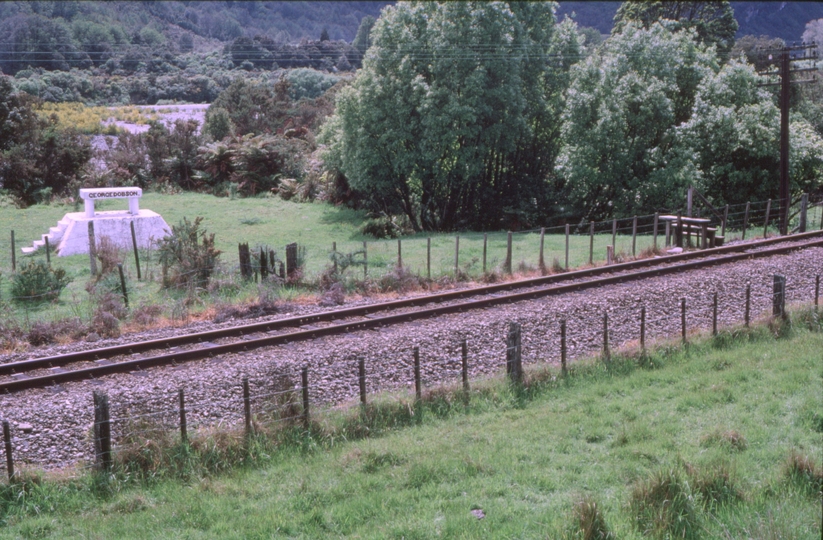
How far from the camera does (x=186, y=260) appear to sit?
18641 millimetres

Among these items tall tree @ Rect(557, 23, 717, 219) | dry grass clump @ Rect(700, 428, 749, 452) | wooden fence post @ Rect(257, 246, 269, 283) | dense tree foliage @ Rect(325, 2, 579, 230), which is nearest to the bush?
wooden fence post @ Rect(257, 246, 269, 283)

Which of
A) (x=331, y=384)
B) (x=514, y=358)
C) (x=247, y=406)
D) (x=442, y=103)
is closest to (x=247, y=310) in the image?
(x=331, y=384)

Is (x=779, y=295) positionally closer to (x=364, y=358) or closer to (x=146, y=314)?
(x=364, y=358)

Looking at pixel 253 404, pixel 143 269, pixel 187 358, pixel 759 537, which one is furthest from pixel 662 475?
pixel 143 269

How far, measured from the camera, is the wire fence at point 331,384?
885cm

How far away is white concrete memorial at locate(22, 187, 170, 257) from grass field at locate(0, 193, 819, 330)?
811 mm

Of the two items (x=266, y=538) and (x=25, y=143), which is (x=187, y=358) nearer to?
(x=266, y=538)

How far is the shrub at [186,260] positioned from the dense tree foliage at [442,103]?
48.1 ft

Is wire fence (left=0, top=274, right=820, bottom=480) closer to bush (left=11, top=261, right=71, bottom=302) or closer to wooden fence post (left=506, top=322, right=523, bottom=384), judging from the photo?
wooden fence post (left=506, top=322, right=523, bottom=384)

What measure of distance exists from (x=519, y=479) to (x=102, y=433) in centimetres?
447

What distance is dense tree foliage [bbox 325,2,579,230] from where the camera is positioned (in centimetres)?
3231

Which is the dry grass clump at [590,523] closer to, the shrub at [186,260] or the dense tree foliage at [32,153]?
the shrub at [186,260]

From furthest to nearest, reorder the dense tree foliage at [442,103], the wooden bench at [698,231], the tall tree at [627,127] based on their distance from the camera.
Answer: the dense tree foliage at [442,103] → the tall tree at [627,127] → the wooden bench at [698,231]

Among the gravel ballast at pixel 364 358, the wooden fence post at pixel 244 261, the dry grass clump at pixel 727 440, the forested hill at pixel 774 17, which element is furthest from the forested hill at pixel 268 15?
the dry grass clump at pixel 727 440
